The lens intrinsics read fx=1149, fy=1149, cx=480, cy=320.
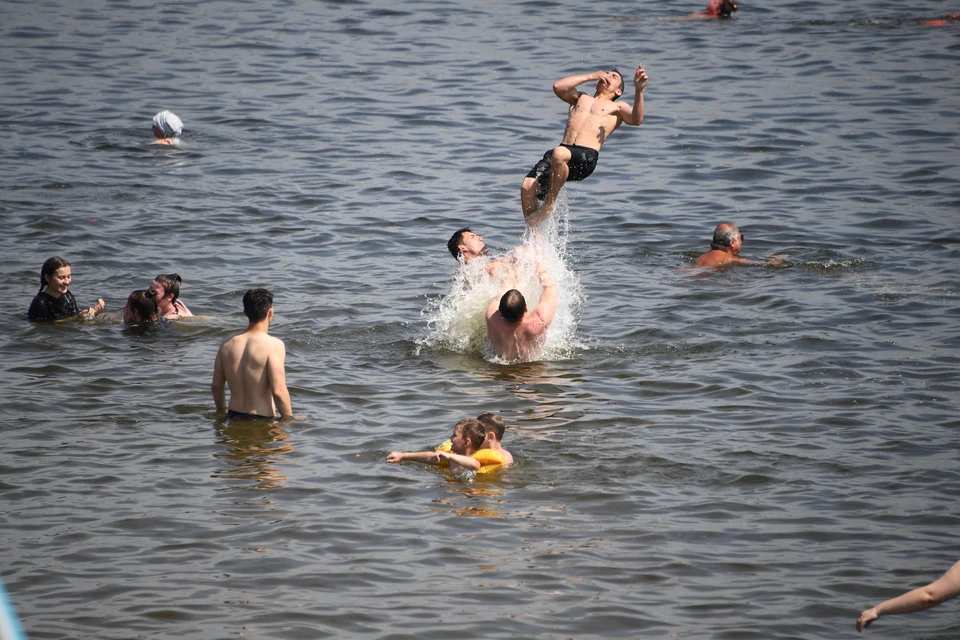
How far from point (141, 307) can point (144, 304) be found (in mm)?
61

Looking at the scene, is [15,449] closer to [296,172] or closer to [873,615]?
[873,615]

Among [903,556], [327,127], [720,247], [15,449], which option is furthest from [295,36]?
[903,556]

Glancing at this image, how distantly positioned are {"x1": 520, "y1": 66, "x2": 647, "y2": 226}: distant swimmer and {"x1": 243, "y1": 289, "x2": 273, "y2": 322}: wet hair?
3400 millimetres

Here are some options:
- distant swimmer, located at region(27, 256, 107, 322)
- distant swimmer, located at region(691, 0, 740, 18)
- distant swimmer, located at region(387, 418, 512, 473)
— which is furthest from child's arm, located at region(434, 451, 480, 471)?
distant swimmer, located at region(691, 0, 740, 18)

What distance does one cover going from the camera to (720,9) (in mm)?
30562

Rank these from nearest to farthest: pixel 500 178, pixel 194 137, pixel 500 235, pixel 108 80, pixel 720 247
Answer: pixel 720 247 → pixel 500 235 → pixel 500 178 → pixel 194 137 → pixel 108 80

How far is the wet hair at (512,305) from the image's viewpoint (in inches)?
446

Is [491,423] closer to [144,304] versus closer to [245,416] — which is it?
[245,416]

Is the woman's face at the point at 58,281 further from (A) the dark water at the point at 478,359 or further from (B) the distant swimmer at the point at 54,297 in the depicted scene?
(A) the dark water at the point at 478,359

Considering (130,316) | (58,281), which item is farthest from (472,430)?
(58,281)

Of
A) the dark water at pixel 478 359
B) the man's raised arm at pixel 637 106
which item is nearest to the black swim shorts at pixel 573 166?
the man's raised arm at pixel 637 106

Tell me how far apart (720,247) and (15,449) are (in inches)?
365

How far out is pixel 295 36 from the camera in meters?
29.7

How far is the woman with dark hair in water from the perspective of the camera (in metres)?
12.7
